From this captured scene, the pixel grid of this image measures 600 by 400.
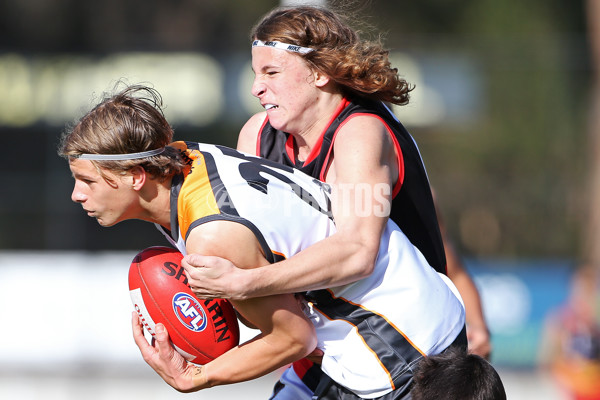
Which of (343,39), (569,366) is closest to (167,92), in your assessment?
(569,366)

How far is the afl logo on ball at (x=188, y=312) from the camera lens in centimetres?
309

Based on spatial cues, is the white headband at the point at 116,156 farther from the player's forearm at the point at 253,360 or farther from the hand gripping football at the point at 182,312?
the player's forearm at the point at 253,360

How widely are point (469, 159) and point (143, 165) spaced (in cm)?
1358

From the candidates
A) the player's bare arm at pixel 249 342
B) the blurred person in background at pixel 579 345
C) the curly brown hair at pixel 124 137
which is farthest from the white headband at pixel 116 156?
the blurred person in background at pixel 579 345

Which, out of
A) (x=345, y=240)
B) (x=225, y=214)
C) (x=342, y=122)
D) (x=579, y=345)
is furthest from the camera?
(x=579, y=345)

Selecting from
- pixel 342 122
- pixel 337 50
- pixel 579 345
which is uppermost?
pixel 337 50

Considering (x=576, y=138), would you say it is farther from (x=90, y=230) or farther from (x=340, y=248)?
(x=340, y=248)

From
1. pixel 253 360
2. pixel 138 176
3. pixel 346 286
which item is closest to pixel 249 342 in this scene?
pixel 253 360

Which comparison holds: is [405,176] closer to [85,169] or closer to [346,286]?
[346,286]

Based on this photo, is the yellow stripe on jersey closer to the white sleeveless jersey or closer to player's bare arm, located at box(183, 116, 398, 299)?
the white sleeveless jersey

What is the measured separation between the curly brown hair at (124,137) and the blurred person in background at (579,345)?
280 inches

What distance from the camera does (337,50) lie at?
3.26 m

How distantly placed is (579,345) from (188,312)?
280 inches

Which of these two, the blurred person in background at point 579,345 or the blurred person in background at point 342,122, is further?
the blurred person in background at point 579,345
